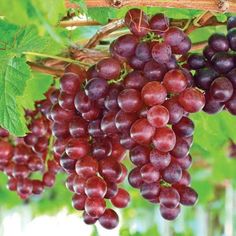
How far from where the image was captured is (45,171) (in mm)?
1275

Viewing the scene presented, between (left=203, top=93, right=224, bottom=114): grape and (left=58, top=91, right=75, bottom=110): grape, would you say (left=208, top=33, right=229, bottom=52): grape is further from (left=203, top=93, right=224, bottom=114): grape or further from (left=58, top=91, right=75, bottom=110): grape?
(left=58, top=91, right=75, bottom=110): grape

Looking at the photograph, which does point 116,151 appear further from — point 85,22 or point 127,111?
point 85,22

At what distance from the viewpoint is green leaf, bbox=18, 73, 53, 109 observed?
3.81ft

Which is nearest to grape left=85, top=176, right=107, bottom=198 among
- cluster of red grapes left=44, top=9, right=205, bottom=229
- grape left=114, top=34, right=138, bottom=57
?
cluster of red grapes left=44, top=9, right=205, bottom=229

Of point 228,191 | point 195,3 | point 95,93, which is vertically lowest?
point 95,93

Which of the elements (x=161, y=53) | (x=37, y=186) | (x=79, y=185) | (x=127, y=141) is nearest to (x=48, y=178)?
(x=37, y=186)

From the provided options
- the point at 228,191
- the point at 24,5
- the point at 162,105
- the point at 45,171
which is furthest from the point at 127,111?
the point at 228,191

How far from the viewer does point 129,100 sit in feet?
2.77

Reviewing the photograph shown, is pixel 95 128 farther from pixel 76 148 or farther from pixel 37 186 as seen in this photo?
pixel 37 186

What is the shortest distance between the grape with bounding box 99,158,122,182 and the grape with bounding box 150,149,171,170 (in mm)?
99

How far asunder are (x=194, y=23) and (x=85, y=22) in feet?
0.75

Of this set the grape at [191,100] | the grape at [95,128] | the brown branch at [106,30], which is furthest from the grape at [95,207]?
the brown branch at [106,30]

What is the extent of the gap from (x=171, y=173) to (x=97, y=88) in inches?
6.6

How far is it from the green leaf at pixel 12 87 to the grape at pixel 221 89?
0.29 meters
